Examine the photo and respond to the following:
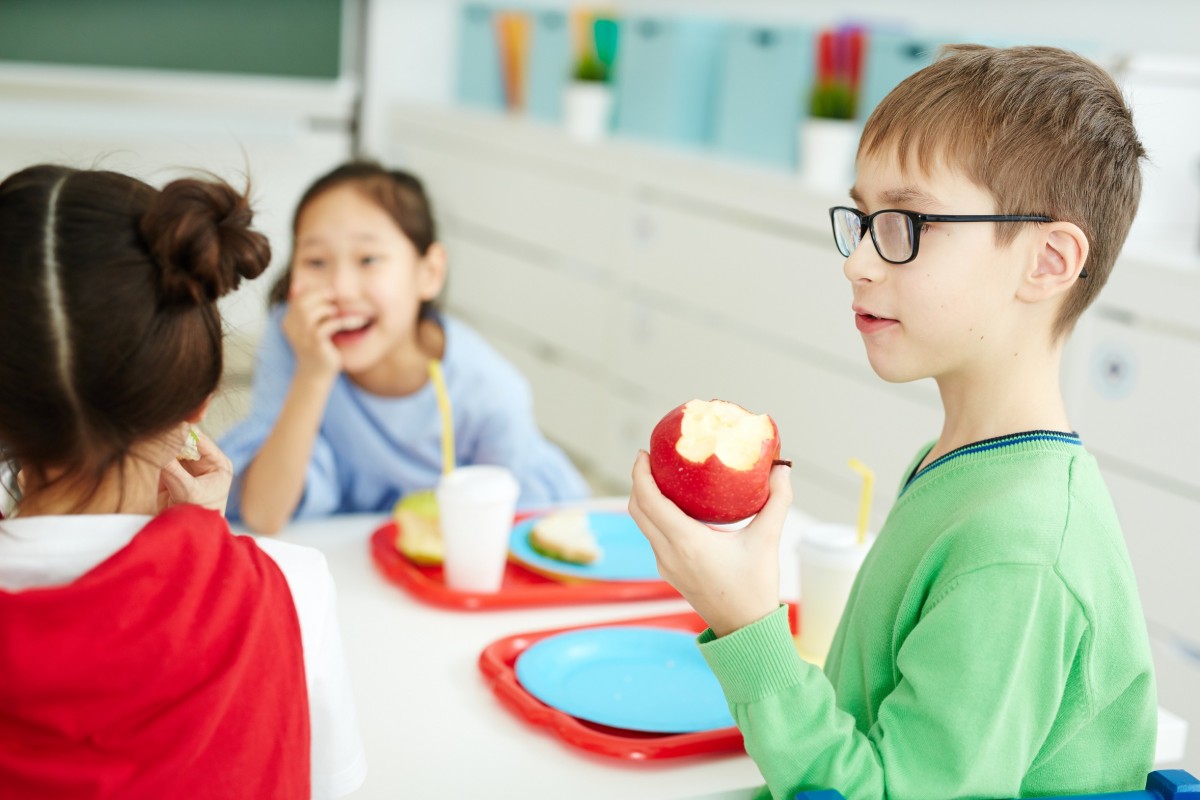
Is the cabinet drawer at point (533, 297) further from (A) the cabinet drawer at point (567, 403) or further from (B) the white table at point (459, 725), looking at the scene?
(B) the white table at point (459, 725)

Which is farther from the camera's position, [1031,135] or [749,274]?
[749,274]

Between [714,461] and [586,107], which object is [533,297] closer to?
[586,107]

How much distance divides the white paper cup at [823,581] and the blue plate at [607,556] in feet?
0.59

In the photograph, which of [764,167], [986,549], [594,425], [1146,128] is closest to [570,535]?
[986,549]

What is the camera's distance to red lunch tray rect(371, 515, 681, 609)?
1.32 m

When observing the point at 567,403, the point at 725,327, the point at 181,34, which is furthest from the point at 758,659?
the point at 181,34

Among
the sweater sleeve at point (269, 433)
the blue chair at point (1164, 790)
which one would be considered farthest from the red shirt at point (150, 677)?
the sweater sleeve at point (269, 433)

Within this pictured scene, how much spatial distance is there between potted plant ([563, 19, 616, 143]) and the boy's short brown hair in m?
2.70

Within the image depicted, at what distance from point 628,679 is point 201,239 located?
21.5 inches

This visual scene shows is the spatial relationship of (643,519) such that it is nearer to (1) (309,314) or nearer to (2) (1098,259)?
(2) (1098,259)

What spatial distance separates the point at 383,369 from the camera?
199 centimetres

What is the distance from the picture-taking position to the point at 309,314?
1.69 m

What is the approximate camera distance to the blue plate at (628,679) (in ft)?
3.58

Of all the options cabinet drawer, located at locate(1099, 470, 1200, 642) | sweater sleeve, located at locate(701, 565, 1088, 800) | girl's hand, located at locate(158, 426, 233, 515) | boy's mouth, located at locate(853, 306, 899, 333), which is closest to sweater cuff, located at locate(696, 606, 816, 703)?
sweater sleeve, located at locate(701, 565, 1088, 800)
